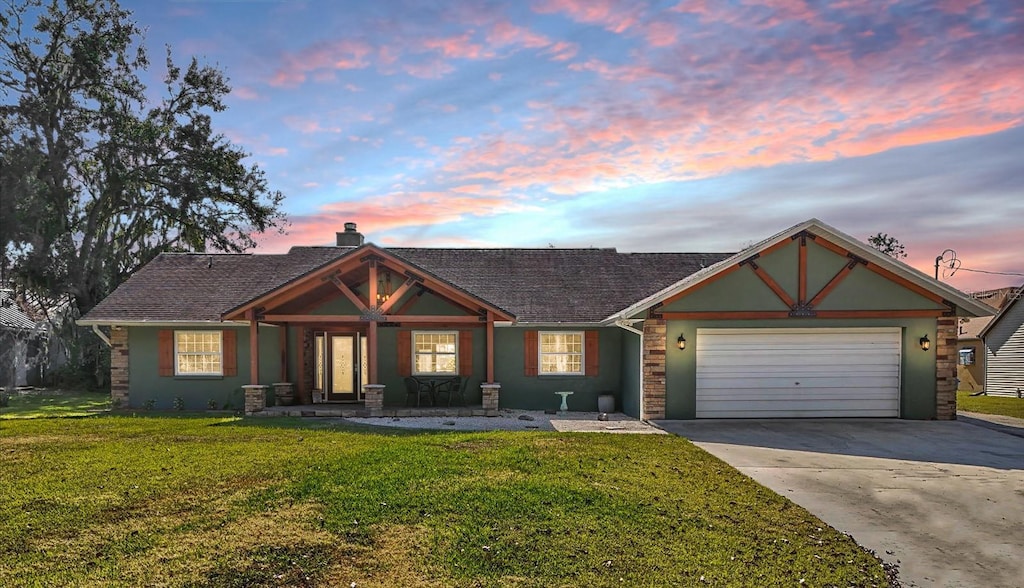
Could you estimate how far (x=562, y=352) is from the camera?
16.2 m

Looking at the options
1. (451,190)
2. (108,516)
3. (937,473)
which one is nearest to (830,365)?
(937,473)

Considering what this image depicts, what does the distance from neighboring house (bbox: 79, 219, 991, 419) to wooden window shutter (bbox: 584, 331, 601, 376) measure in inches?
1.5

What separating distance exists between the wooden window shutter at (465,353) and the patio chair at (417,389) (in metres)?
0.99

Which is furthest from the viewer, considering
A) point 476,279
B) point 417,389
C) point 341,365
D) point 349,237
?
point 349,237

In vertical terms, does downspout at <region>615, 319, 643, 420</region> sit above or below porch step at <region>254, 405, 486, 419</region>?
above

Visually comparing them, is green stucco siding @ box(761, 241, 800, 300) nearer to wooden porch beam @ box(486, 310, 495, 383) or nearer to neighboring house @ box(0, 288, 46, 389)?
wooden porch beam @ box(486, 310, 495, 383)

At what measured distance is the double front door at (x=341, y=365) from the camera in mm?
16688

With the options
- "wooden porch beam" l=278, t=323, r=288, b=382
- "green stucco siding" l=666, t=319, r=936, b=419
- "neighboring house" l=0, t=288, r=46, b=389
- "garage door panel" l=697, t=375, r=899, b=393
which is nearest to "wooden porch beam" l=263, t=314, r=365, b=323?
"wooden porch beam" l=278, t=323, r=288, b=382

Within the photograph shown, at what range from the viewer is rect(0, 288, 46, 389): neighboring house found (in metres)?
24.3

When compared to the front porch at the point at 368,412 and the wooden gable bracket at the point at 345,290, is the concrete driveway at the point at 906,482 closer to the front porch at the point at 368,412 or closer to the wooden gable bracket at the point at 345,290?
the front porch at the point at 368,412

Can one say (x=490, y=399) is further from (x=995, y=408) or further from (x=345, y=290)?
(x=995, y=408)

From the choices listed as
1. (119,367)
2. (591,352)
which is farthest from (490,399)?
(119,367)

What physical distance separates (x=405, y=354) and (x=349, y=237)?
6135 millimetres

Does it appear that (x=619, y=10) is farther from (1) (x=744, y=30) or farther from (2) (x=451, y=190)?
(2) (x=451, y=190)
